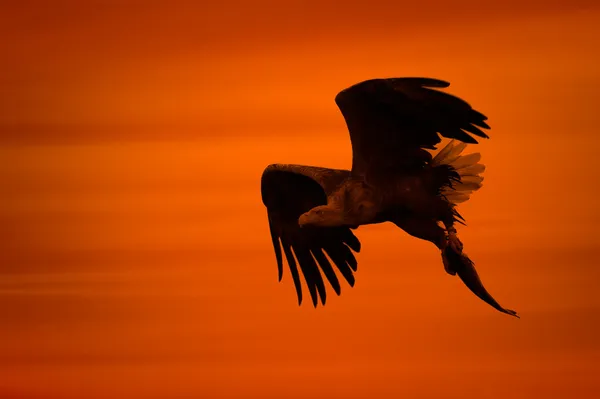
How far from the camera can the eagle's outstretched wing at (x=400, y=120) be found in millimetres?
3627

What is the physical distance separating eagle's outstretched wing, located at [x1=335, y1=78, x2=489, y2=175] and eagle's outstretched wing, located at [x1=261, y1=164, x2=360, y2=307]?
14.8 inches

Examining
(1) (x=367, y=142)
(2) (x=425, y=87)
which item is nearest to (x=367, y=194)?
(1) (x=367, y=142)

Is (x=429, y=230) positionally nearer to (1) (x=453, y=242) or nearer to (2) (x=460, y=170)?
(1) (x=453, y=242)

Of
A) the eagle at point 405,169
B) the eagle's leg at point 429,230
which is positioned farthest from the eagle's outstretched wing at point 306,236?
the eagle's leg at point 429,230

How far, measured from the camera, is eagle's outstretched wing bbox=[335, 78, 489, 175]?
363 cm

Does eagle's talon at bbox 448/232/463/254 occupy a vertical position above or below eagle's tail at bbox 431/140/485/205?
below

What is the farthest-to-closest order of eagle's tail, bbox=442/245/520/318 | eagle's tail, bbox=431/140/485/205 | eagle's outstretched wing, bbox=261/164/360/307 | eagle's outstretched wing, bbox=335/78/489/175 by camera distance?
eagle's outstretched wing, bbox=261/164/360/307
eagle's tail, bbox=431/140/485/205
eagle's tail, bbox=442/245/520/318
eagle's outstretched wing, bbox=335/78/489/175

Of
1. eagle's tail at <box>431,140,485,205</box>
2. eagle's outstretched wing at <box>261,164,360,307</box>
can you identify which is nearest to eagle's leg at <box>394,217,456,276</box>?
eagle's tail at <box>431,140,485,205</box>

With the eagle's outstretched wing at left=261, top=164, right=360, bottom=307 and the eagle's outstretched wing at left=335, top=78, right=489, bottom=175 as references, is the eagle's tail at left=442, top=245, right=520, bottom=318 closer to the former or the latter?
the eagle's outstretched wing at left=335, top=78, right=489, bottom=175

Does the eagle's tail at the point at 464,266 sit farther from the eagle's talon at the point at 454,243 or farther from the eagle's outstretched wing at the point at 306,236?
the eagle's outstretched wing at the point at 306,236

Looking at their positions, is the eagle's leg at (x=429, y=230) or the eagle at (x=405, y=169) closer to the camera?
the eagle at (x=405, y=169)

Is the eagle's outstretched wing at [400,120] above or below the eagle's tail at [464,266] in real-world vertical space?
above

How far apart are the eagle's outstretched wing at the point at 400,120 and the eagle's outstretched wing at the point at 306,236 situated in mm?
375

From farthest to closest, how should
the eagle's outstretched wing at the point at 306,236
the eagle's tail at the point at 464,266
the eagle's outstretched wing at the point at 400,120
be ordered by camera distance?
the eagle's outstretched wing at the point at 306,236
the eagle's tail at the point at 464,266
the eagle's outstretched wing at the point at 400,120
